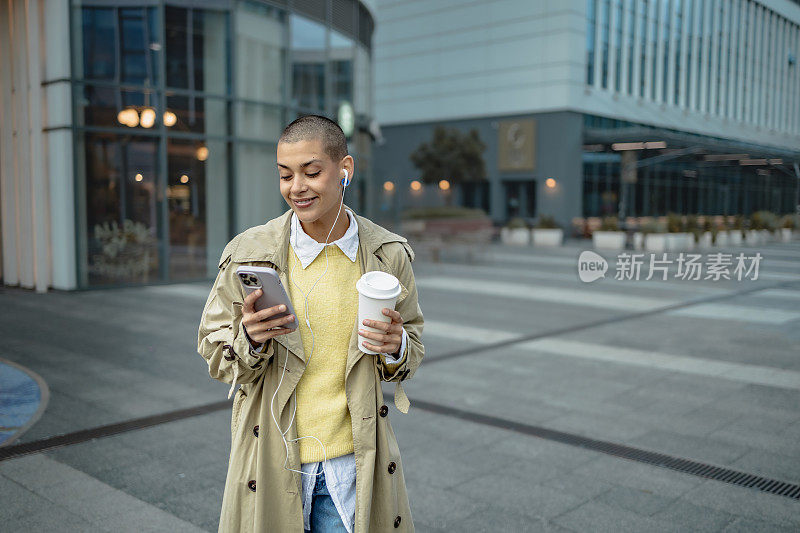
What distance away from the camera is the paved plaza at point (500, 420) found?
13.9 ft

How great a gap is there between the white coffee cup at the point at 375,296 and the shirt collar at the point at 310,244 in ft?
0.96

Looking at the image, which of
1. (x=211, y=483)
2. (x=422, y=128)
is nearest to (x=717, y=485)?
(x=211, y=483)

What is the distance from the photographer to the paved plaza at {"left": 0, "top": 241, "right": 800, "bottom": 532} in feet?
13.9

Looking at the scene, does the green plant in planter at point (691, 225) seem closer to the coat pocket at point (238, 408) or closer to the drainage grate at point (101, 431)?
the drainage grate at point (101, 431)

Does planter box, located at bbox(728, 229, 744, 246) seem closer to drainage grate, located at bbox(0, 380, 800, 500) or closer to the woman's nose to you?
drainage grate, located at bbox(0, 380, 800, 500)

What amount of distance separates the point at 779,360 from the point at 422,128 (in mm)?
33989

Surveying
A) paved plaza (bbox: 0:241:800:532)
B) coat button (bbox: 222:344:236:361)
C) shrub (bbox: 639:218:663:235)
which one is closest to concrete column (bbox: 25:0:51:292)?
paved plaza (bbox: 0:241:800:532)

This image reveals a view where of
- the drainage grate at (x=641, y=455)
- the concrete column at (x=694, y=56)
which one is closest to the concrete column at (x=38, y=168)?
the drainage grate at (x=641, y=455)

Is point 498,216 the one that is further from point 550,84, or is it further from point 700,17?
point 700,17

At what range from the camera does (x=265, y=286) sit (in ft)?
6.13

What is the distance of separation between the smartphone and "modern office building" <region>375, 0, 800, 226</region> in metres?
31.8

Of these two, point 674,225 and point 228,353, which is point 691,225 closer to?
point 674,225

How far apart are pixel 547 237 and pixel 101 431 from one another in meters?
27.6

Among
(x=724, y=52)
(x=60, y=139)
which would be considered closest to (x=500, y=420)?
(x=60, y=139)
